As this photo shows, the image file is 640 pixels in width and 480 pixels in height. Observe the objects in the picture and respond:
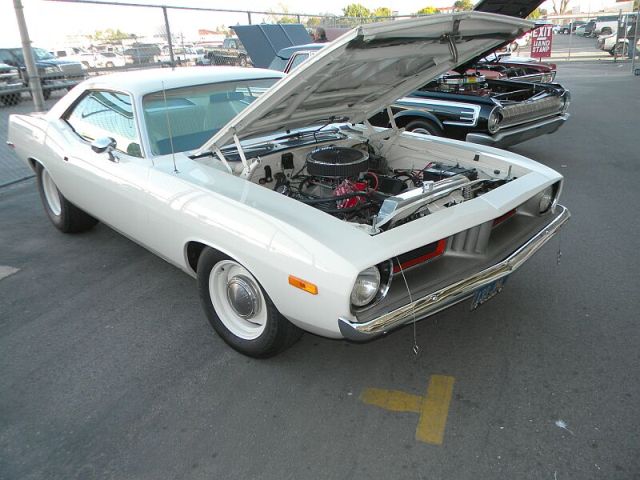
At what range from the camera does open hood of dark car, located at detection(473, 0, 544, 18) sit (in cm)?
692

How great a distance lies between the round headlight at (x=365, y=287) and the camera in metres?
2.17

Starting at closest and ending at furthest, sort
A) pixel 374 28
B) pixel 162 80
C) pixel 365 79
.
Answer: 1. pixel 374 28
2. pixel 365 79
3. pixel 162 80

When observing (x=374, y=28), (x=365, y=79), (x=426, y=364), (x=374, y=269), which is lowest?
(x=426, y=364)

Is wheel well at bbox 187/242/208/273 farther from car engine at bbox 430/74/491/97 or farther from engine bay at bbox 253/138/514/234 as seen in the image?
car engine at bbox 430/74/491/97

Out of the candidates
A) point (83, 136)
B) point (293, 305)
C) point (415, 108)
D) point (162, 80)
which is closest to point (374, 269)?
point (293, 305)

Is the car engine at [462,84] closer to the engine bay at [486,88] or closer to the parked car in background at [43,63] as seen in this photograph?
the engine bay at [486,88]

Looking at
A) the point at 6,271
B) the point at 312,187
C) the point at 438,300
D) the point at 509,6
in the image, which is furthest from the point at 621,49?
the point at 6,271

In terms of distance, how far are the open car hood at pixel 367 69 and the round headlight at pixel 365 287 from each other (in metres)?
1.03

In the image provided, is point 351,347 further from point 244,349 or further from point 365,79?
point 365,79

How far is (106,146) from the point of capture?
10.2 ft

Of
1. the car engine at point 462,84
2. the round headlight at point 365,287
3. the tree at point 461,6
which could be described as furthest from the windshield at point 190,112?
the tree at point 461,6

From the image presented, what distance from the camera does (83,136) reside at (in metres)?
3.75

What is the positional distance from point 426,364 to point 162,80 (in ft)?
8.37

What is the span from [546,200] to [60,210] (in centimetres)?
409
